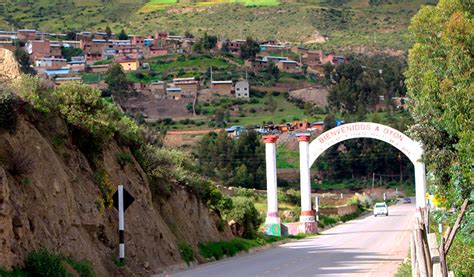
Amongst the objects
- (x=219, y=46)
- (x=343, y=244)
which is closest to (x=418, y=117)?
(x=343, y=244)

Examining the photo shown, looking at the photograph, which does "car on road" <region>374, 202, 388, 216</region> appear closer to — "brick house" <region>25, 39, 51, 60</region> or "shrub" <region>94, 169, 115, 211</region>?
"shrub" <region>94, 169, 115, 211</region>

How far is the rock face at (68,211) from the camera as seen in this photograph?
18.7 m

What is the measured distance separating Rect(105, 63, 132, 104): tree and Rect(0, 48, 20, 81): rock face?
11869 cm

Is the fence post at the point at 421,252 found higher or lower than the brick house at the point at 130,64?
lower

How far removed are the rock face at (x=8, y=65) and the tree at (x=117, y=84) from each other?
389 ft

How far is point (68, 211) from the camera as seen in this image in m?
21.4

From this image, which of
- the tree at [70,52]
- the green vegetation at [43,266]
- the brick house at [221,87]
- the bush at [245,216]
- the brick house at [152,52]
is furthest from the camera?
the tree at [70,52]

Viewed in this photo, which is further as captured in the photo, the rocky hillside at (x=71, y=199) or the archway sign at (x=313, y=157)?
the archway sign at (x=313, y=157)

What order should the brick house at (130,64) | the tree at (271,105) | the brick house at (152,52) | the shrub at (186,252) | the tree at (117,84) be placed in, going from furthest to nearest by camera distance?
1. the brick house at (152,52)
2. the brick house at (130,64)
3. the tree at (271,105)
4. the tree at (117,84)
5. the shrub at (186,252)

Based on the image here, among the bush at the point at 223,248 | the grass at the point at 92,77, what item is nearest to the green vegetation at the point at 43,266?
the bush at the point at 223,248

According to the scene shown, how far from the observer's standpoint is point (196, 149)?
11262 centimetres

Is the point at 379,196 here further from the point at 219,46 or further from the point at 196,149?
the point at 219,46

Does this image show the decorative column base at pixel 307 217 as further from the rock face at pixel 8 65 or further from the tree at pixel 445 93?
the rock face at pixel 8 65

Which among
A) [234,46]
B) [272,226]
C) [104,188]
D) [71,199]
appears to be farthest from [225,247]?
[234,46]
